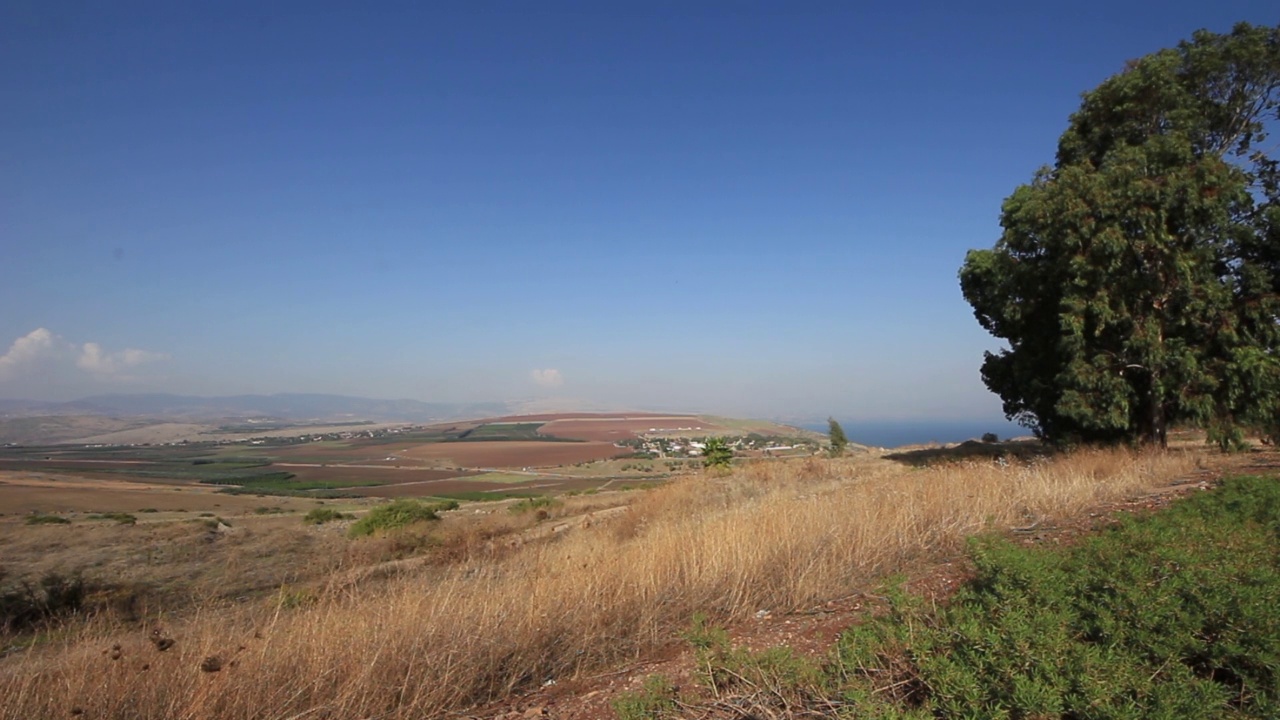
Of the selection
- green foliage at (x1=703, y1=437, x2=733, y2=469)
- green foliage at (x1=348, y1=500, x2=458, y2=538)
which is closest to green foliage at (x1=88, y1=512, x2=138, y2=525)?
green foliage at (x1=348, y1=500, x2=458, y2=538)

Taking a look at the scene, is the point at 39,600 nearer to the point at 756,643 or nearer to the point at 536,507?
the point at 756,643

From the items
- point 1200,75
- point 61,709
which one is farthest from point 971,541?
point 1200,75

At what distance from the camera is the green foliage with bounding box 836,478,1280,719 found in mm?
2527

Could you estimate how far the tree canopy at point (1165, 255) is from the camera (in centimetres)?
1254

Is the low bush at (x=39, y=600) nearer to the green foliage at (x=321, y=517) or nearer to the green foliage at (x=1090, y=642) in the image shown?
the green foliage at (x=1090, y=642)

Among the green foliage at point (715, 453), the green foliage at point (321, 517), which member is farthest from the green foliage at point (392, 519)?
the green foliage at point (715, 453)

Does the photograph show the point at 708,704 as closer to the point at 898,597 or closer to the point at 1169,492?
the point at 898,597

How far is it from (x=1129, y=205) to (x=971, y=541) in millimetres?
12228

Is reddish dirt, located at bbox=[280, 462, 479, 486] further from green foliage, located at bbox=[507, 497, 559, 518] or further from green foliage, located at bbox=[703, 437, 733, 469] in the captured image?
green foliage, located at bbox=[703, 437, 733, 469]

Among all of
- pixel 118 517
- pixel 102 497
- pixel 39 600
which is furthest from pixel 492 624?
pixel 102 497

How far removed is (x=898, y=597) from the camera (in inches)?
144

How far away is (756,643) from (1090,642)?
6.69ft

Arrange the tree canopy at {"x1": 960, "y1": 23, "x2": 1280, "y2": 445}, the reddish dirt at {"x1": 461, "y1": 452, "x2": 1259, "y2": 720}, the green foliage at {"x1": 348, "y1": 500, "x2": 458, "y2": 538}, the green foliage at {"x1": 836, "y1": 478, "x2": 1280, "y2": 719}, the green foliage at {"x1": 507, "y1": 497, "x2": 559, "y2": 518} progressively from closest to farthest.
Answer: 1. the green foliage at {"x1": 836, "y1": 478, "x2": 1280, "y2": 719}
2. the reddish dirt at {"x1": 461, "y1": 452, "x2": 1259, "y2": 720}
3. the tree canopy at {"x1": 960, "y1": 23, "x2": 1280, "y2": 445}
4. the green foliage at {"x1": 348, "y1": 500, "x2": 458, "y2": 538}
5. the green foliage at {"x1": 507, "y1": 497, "x2": 559, "y2": 518}

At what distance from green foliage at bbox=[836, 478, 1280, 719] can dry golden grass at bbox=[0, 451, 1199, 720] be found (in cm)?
177
